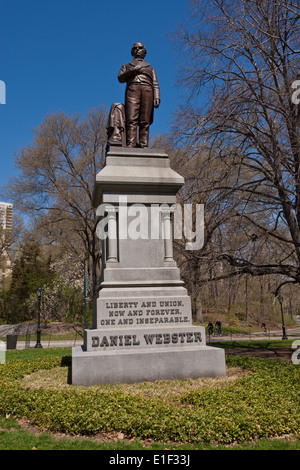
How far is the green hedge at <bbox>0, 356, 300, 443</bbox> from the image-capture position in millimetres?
4922

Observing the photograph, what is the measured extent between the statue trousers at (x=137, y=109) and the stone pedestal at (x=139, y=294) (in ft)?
2.33

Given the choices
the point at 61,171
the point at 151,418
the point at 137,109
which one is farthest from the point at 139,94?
the point at 61,171

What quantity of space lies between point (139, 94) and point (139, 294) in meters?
5.34

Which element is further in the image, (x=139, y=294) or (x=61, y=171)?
Result: (x=61, y=171)

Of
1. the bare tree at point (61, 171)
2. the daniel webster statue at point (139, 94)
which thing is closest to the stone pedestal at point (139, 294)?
the daniel webster statue at point (139, 94)

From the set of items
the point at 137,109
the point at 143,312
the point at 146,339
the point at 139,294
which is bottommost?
the point at 146,339

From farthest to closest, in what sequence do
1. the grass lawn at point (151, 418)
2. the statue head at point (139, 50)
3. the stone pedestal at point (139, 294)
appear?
the statue head at point (139, 50), the stone pedestal at point (139, 294), the grass lawn at point (151, 418)

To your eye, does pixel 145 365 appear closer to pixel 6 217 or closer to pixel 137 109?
pixel 137 109

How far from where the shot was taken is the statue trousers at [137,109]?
1048 cm

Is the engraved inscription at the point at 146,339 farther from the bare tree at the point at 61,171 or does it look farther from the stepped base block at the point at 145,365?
the bare tree at the point at 61,171

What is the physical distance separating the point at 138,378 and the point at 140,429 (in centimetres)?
273

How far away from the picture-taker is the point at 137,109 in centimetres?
1055

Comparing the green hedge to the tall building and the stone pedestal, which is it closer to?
the stone pedestal
